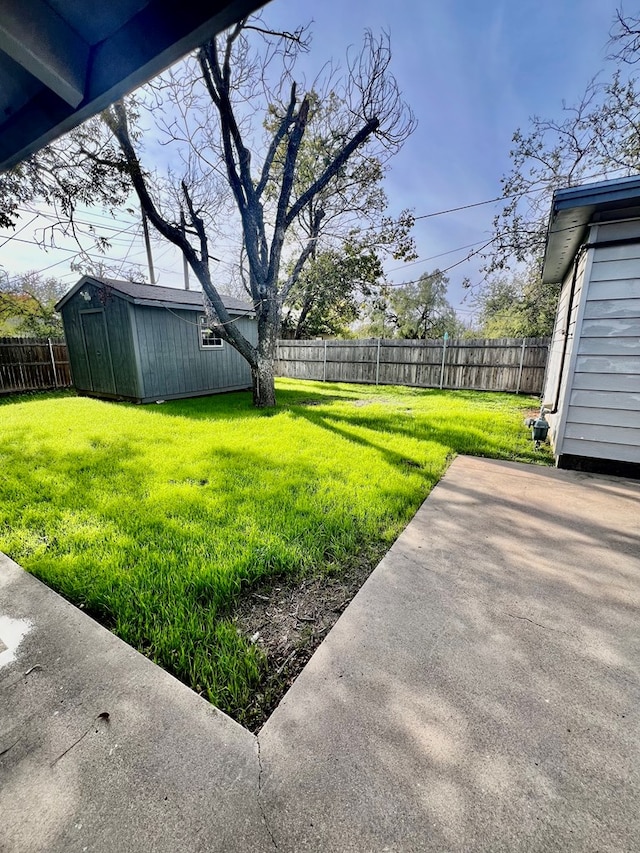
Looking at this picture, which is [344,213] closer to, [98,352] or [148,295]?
[148,295]

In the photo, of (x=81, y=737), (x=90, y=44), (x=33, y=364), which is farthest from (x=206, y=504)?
(x=33, y=364)

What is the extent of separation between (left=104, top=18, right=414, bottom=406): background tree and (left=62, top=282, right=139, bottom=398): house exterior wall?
234cm

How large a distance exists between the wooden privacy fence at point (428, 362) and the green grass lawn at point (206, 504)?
4.39 meters

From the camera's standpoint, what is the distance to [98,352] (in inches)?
344

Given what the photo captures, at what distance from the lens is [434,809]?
0.99 metres

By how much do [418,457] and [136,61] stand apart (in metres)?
3.94

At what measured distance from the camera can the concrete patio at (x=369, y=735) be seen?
95 cm

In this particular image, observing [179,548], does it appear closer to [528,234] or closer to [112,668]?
[112,668]

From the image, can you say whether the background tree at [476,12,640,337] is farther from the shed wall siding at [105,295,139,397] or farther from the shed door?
the shed door

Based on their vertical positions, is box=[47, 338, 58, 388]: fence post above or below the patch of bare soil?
above

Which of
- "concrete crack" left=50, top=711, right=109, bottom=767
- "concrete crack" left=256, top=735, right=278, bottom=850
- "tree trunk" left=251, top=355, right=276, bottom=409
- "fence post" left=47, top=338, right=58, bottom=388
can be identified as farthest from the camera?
"fence post" left=47, top=338, right=58, bottom=388

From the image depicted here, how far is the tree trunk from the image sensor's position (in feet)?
23.6

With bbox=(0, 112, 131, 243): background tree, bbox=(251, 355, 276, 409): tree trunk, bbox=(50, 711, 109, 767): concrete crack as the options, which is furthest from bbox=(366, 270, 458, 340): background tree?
bbox=(50, 711, 109, 767): concrete crack

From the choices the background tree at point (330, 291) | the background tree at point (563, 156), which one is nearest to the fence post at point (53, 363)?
the background tree at point (330, 291)
